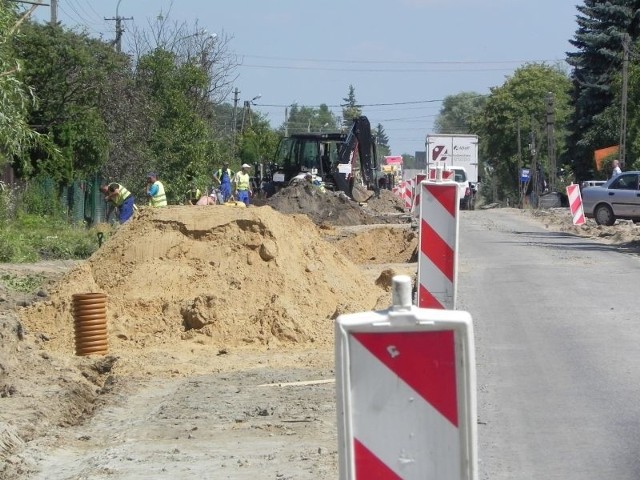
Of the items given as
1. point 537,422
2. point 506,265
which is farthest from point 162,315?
point 506,265

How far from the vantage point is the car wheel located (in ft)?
107

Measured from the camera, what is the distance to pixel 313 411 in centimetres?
891

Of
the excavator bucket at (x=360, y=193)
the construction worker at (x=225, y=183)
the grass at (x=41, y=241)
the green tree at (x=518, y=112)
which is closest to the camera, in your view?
the grass at (x=41, y=241)

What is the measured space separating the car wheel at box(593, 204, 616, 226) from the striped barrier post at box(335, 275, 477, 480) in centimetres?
2961

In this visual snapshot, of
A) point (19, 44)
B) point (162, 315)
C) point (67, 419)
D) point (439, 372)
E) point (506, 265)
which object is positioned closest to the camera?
point (439, 372)

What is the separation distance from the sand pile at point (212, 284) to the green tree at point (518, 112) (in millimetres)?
75421

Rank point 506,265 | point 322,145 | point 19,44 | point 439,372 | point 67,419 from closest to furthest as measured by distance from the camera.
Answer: point 439,372 → point 67,419 → point 506,265 → point 19,44 → point 322,145

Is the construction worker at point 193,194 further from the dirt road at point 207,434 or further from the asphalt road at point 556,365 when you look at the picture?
the dirt road at point 207,434

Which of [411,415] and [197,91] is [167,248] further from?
[197,91]

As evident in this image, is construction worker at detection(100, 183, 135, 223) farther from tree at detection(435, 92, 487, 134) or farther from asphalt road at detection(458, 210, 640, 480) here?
tree at detection(435, 92, 487, 134)

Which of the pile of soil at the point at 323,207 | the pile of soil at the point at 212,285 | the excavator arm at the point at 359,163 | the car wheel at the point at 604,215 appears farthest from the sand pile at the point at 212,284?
the excavator arm at the point at 359,163

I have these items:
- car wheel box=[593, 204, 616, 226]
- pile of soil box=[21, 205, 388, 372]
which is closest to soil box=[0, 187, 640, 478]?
pile of soil box=[21, 205, 388, 372]

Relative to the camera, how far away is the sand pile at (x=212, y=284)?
13.1 meters

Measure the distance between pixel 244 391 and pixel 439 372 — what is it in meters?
6.20
